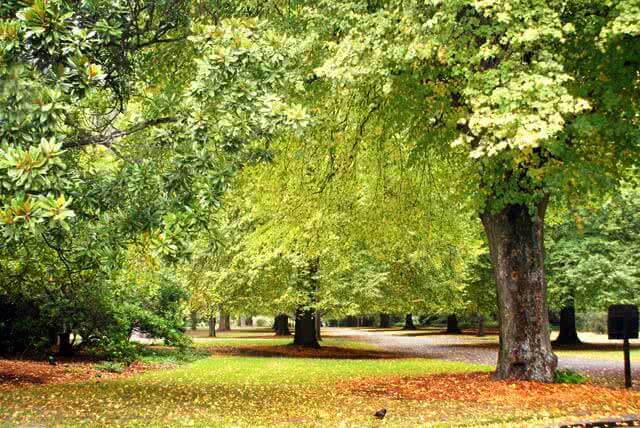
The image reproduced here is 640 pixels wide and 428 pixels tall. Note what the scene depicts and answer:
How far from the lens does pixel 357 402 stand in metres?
11.3

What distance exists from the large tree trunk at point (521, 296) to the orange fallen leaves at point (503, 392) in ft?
1.77

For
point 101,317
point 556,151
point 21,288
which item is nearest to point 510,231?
point 556,151

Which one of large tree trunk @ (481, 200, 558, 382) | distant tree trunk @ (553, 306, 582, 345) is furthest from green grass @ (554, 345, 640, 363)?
large tree trunk @ (481, 200, 558, 382)

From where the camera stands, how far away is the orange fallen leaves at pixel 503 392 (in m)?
10.2

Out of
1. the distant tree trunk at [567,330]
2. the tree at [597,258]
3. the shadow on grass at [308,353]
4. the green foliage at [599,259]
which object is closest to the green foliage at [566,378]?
the shadow on grass at [308,353]

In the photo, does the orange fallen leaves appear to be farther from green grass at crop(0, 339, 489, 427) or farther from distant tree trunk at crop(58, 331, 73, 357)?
distant tree trunk at crop(58, 331, 73, 357)

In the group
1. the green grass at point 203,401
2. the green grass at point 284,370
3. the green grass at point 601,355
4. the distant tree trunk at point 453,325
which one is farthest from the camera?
the distant tree trunk at point 453,325

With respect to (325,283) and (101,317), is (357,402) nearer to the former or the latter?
(101,317)

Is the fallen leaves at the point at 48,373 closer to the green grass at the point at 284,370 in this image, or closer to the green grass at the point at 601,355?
the green grass at the point at 284,370

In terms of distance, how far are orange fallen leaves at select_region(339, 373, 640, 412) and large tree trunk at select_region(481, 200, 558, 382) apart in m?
0.54

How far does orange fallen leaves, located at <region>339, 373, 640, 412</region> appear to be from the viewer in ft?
33.6

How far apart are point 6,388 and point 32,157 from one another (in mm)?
8016

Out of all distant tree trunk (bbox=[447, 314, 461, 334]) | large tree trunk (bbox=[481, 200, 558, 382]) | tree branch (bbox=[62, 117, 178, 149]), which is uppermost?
tree branch (bbox=[62, 117, 178, 149])

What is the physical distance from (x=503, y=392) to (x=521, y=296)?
2.41 metres
